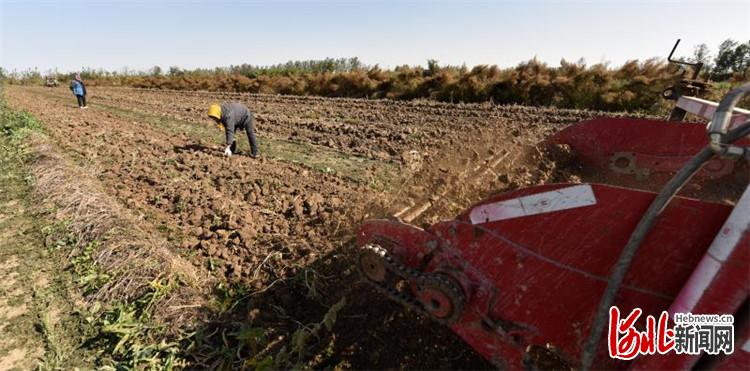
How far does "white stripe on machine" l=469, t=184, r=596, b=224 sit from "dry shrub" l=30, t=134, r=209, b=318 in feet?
9.20

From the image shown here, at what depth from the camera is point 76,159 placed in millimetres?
7730

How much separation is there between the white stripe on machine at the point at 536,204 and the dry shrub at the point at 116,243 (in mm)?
2803

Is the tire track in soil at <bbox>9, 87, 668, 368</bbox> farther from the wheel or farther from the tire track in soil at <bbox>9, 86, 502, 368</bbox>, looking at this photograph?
the wheel

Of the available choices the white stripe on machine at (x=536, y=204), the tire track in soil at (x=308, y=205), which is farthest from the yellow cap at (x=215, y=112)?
the white stripe on machine at (x=536, y=204)

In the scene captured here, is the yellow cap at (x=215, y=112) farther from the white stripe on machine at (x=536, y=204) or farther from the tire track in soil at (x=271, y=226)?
the white stripe on machine at (x=536, y=204)

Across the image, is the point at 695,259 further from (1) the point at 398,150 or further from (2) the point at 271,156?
(2) the point at 271,156

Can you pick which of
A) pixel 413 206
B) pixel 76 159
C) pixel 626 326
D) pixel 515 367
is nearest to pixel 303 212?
pixel 413 206

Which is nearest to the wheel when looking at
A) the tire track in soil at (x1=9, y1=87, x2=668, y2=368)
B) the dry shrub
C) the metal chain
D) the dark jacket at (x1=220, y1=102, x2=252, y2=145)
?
the metal chain

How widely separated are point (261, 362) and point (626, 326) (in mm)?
2392

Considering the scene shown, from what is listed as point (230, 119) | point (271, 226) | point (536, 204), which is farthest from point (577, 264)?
point (230, 119)

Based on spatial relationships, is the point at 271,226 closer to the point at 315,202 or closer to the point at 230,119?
the point at 315,202

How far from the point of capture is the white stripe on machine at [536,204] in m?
1.63

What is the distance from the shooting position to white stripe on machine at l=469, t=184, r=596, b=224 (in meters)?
1.63

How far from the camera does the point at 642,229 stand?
1391 mm
